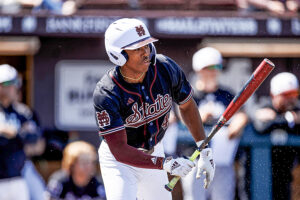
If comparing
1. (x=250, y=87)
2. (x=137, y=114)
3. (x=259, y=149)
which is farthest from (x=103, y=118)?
(x=259, y=149)

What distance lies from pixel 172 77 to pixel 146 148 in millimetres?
508

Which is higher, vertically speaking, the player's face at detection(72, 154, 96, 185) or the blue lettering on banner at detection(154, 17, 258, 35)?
the blue lettering on banner at detection(154, 17, 258, 35)

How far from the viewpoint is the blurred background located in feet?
24.8

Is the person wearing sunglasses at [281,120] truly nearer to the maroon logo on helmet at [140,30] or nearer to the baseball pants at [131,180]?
the baseball pants at [131,180]

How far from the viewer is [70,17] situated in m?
7.67

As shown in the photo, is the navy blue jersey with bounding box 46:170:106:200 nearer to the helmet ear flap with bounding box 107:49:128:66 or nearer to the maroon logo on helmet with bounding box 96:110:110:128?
the maroon logo on helmet with bounding box 96:110:110:128

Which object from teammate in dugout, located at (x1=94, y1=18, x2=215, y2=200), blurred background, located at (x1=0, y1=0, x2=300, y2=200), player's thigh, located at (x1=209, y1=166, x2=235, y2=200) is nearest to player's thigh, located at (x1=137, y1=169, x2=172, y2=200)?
teammate in dugout, located at (x1=94, y1=18, x2=215, y2=200)

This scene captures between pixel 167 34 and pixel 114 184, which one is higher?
pixel 167 34

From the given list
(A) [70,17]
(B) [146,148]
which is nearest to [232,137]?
(B) [146,148]

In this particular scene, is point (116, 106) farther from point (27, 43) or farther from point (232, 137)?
point (27, 43)

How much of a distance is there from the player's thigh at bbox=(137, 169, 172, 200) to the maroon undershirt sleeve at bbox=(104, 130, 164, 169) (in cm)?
31

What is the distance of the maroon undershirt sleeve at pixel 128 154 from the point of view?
3906mm

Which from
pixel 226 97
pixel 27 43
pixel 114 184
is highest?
pixel 27 43

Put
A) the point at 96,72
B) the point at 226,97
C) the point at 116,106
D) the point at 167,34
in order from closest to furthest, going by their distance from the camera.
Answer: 1. the point at 116,106
2. the point at 226,97
3. the point at 167,34
4. the point at 96,72
